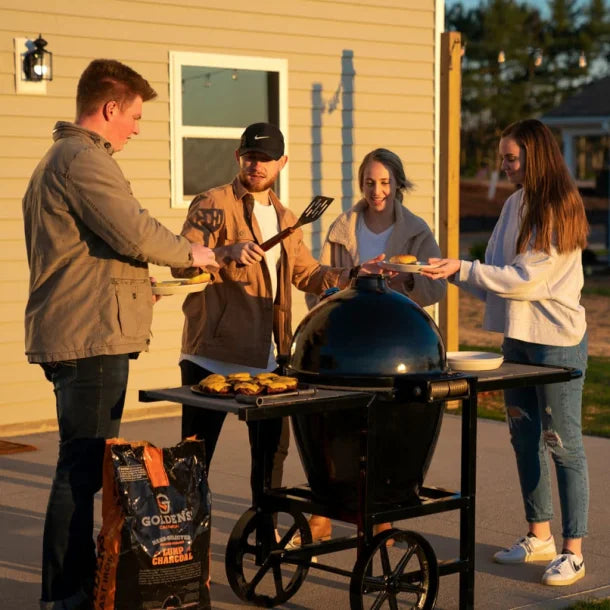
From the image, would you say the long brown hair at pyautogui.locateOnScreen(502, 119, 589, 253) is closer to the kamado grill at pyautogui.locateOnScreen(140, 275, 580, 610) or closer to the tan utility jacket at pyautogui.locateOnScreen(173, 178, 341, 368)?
the kamado grill at pyautogui.locateOnScreen(140, 275, 580, 610)

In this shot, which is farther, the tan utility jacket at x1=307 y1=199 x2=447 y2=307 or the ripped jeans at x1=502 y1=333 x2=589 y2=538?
the tan utility jacket at x1=307 y1=199 x2=447 y2=307

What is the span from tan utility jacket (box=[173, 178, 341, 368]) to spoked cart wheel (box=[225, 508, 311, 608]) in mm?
730

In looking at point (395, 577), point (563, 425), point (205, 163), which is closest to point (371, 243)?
point (563, 425)

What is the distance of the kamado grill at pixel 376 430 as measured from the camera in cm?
520

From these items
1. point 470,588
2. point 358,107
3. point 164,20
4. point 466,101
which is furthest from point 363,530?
point 466,101

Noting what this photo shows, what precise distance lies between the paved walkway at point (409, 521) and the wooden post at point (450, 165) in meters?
1.32

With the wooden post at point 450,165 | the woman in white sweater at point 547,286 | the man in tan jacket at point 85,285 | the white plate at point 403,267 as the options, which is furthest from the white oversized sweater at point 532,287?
the wooden post at point 450,165

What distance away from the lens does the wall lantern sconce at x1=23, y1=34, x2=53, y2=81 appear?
30.6 feet

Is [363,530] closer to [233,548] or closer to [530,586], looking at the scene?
[233,548]

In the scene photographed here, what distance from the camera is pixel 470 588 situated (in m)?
5.48

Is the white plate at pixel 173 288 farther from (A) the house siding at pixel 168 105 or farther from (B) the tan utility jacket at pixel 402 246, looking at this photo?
(A) the house siding at pixel 168 105

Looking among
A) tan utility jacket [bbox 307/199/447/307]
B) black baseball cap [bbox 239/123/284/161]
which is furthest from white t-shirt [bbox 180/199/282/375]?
tan utility jacket [bbox 307/199/447/307]

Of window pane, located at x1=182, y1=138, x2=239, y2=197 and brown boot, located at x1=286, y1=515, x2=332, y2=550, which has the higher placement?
window pane, located at x1=182, y1=138, x2=239, y2=197

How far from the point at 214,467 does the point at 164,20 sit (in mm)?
3649
